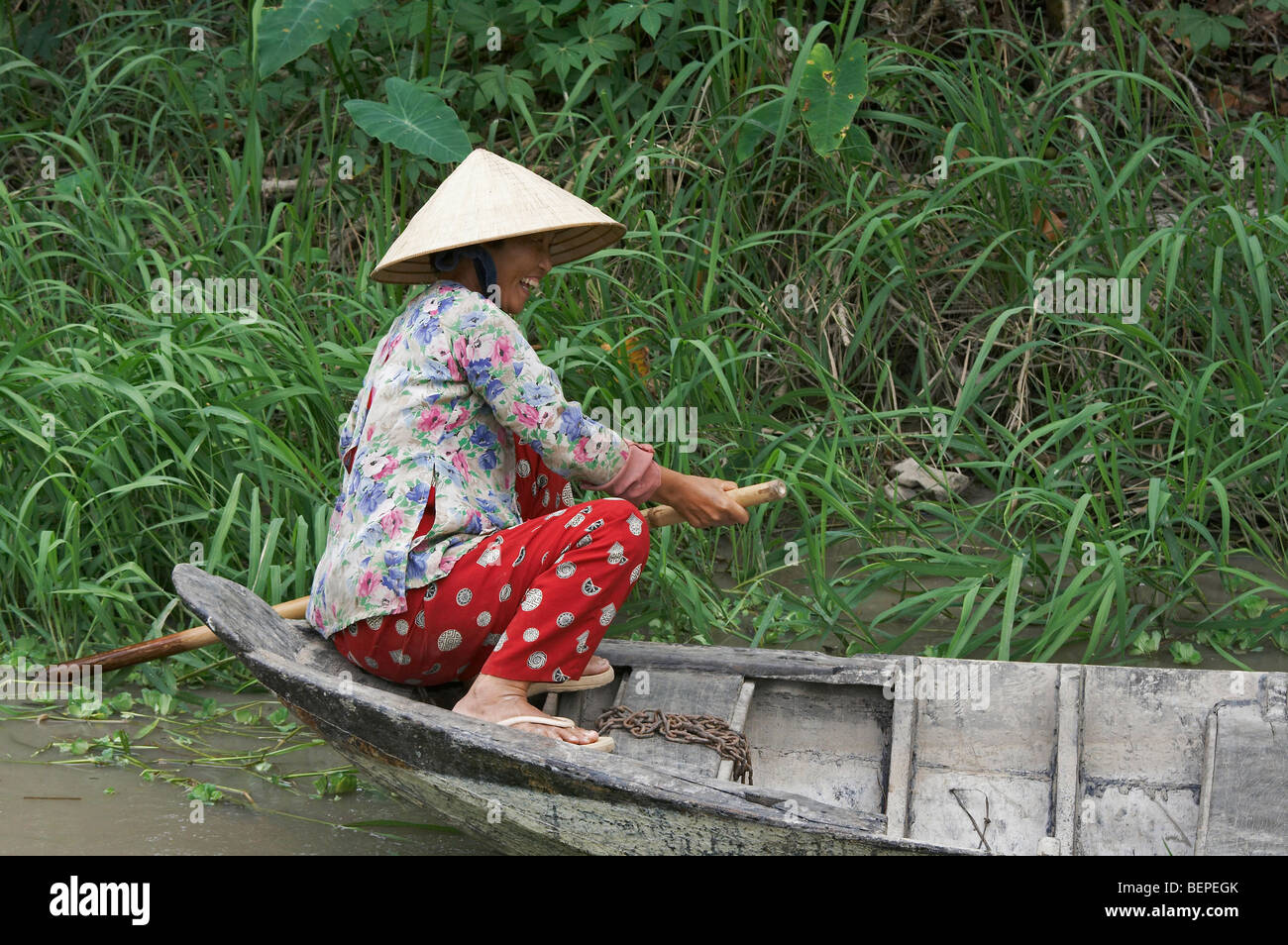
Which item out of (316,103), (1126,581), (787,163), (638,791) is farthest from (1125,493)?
(316,103)

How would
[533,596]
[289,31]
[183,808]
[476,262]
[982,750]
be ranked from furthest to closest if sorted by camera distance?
[289,31]
[183,808]
[982,750]
[476,262]
[533,596]

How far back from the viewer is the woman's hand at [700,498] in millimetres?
2793

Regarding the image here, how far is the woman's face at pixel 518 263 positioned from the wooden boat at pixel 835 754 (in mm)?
859

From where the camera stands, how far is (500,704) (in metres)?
2.64

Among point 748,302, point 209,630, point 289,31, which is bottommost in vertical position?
point 209,630

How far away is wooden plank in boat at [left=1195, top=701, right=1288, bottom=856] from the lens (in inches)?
105

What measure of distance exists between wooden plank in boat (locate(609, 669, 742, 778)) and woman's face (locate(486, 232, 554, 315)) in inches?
35.7

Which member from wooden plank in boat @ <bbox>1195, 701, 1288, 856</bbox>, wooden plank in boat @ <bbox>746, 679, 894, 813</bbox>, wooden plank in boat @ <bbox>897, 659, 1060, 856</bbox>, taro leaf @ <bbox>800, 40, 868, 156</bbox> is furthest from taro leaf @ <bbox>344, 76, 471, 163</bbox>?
wooden plank in boat @ <bbox>1195, 701, 1288, 856</bbox>

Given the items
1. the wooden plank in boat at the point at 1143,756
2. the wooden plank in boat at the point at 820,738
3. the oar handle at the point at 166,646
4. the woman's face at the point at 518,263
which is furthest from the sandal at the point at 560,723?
the wooden plank in boat at the point at 1143,756

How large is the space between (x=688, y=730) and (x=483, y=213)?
46.0 inches

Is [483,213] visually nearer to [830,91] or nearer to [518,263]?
[518,263]

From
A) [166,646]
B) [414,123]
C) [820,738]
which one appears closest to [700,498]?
[820,738]

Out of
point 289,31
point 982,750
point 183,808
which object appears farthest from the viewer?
point 289,31

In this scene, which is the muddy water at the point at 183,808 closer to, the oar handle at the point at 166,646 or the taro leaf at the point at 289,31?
the oar handle at the point at 166,646
